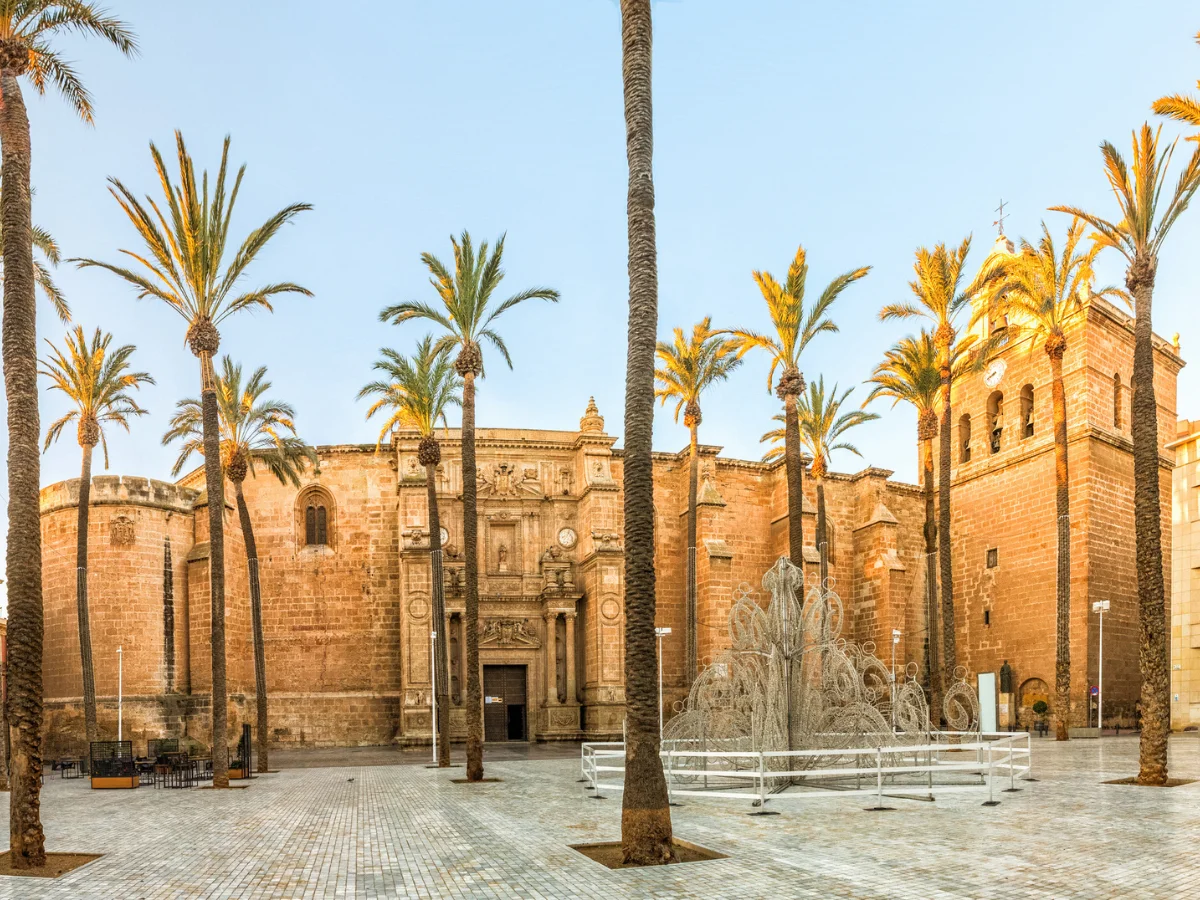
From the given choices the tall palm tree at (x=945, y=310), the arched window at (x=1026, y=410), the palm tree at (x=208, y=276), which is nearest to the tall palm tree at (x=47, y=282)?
the palm tree at (x=208, y=276)

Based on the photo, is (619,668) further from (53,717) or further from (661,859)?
(661,859)

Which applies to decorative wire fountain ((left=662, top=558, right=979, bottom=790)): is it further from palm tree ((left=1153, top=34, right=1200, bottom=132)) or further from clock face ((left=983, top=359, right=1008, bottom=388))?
clock face ((left=983, top=359, right=1008, bottom=388))

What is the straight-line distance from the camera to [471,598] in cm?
2092

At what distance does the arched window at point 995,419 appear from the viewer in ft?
123

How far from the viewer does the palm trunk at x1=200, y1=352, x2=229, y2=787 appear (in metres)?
19.4

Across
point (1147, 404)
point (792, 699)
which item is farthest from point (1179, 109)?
point (792, 699)

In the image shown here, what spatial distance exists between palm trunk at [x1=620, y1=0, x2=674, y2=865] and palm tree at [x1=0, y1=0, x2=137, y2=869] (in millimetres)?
6290

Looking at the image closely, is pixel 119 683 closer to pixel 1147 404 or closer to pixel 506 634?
pixel 506 634


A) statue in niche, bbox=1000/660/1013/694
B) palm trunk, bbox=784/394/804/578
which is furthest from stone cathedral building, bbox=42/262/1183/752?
palm trunk, bbox=784/394/804/578

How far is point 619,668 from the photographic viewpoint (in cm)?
3253

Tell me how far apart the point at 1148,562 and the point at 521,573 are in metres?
22.8

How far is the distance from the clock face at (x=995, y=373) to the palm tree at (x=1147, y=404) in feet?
65.2

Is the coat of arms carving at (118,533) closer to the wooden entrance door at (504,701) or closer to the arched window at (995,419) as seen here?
the wooden entrance door at (504,701)

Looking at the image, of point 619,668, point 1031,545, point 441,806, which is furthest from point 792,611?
point 1031,545
